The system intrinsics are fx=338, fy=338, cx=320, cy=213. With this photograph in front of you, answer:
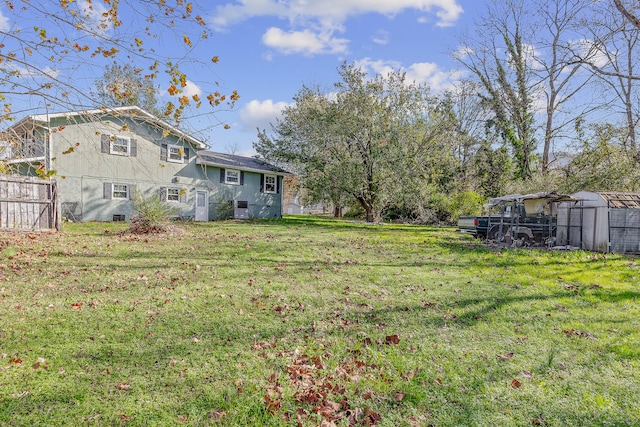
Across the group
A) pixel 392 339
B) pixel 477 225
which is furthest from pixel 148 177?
pixel 392 339

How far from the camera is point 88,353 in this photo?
11.2 ft

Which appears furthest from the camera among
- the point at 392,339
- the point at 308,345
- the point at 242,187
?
the point at 242,187

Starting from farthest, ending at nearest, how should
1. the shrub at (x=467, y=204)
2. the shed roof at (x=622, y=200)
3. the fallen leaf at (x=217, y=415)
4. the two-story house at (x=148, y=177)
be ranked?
the shrub at (x=467, y=204), the two-story house at (x=148, y=177), the shed roof at (x=622, y=200), the fallen leaf at (x=217, y=415)

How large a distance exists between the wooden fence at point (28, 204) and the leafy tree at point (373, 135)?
1342 cm

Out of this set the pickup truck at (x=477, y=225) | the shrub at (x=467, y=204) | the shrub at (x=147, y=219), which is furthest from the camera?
the shrub at (x=467, y=204)

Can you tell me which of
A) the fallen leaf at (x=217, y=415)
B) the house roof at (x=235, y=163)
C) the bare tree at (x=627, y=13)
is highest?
the bare tree at (x=627, y=13)

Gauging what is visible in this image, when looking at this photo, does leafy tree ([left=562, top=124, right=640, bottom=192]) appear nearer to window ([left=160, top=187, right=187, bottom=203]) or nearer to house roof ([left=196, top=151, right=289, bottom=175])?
house roof ([left=196, top=151, right=289, bottom=175])

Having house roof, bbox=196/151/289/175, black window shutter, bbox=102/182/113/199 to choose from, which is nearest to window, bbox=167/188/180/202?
house roof, bbox=196/151/289/175

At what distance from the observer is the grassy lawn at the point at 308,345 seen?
8.87ft

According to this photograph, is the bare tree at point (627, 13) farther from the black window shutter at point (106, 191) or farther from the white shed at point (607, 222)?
the black window shutter at point (106, 191)

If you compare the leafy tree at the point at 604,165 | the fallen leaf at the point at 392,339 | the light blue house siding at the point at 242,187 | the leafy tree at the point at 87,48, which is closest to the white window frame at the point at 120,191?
the light blue house siding at the point at 242,187

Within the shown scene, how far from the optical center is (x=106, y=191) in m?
17.3

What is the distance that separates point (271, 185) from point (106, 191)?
10.2 metres

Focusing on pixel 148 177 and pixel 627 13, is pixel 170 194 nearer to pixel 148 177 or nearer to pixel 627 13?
pixel 148 177
